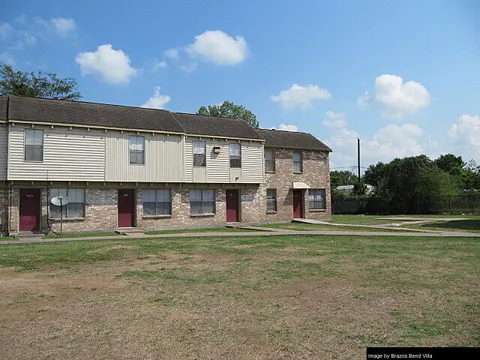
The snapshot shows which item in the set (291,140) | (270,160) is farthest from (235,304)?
(291,140)

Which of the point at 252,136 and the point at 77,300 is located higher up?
the point at 252,136

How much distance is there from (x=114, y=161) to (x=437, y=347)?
20762 mm

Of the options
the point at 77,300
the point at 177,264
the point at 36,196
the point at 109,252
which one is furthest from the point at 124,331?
the point at 36,196

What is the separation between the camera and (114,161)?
76.5 ft

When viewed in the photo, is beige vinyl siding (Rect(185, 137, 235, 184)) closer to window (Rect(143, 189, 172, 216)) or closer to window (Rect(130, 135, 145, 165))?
window (Rect(143, 189, 172, 216))

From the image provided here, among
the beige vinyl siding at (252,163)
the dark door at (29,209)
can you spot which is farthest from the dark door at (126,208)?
the beige vinyl siding at (252,163)

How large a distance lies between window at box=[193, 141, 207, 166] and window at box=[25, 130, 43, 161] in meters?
8.75

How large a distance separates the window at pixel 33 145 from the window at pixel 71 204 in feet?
6.30

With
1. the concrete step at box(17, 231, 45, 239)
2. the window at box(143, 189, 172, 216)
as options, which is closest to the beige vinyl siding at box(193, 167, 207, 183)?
the window at box(143, 189, 172, 216)

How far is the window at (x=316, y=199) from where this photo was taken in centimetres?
3247

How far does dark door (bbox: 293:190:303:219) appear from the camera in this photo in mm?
31587

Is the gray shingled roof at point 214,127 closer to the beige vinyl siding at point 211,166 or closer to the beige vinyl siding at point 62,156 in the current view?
the beige vinyl siding at point 211,166

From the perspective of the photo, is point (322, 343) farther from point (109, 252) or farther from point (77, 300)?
point (109, 252)

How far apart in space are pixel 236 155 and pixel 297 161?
6.00m
